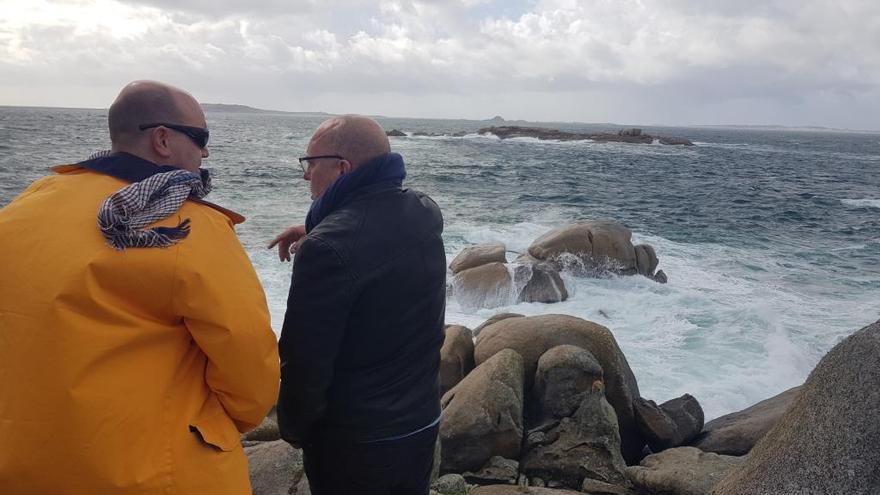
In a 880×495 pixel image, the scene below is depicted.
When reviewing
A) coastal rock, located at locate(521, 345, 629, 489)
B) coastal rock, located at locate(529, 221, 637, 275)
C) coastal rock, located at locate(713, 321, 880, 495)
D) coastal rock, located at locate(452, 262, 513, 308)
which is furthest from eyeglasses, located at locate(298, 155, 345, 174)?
coastal rock, located at locate(529, 221, 637, 275)

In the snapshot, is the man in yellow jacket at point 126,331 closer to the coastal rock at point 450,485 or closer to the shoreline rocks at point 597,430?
the shoreline rocks at point 597,430

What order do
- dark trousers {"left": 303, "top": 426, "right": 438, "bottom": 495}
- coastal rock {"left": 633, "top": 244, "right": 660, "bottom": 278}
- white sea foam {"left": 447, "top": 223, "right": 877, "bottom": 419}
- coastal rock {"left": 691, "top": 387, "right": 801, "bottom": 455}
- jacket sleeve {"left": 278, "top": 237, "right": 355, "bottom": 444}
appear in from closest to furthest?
jacket sleeve {"left": 278, "top": 237, "right": 355, "bottom": 444}, dark trousers {"left": 303, "top": 426, "right": 438, "bottom": 495}, coastal rock {"left": 691, "top": 387, "right": 801, "bottom": 455}, white sea foam {"left": 447, "top": 223, "right": 877, "bottom": 419}, coastal rock {"left": 633, "top": 244, "right": 660, "bottom": 278}

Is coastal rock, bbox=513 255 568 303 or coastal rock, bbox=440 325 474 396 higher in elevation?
coastal rock, bbox=440 325 474 396

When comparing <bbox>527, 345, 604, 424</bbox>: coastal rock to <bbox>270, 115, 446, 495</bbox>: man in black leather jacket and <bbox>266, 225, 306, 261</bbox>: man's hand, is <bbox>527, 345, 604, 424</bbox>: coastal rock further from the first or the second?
<bbox>266, 225, 306, 261</bbox>: man's hand

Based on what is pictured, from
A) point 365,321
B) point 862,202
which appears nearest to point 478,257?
point 365,321

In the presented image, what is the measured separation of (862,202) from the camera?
35.2 metres

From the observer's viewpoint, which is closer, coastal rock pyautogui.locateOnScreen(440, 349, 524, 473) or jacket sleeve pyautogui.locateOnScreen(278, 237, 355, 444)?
jacket sleeve pyautogui.locateOnScreen(278, 237, 355, 444)

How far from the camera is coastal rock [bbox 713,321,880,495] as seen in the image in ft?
9.97

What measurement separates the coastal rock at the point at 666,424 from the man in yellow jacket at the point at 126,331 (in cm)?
595

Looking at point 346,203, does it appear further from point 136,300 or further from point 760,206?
point 760,206

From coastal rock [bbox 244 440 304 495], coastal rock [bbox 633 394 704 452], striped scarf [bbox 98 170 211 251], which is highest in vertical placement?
striped scarf [bbox 98 170 211 251]

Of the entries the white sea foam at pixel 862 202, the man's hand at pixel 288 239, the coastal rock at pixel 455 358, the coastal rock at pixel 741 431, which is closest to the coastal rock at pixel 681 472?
the coastal rock at pixel 741 431

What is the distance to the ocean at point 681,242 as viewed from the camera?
37.8 ft

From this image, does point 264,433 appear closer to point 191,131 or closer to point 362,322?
point 362,322
